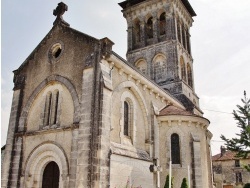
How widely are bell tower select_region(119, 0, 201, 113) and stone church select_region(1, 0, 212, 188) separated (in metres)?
6.24

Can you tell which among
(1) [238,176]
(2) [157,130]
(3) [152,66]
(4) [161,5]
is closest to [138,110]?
(2) [157,130]

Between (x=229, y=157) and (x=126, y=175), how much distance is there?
31.3 metres

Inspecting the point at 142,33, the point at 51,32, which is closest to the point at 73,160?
the point at 51,32

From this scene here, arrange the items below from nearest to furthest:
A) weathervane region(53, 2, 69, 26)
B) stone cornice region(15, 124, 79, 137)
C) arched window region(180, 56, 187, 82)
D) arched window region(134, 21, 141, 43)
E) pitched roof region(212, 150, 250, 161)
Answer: stone cornice region(15, 124, 79, 137)
weathervane region(53, 2, 69, 26)
arched window region(180, 56, 187, 82)
arched window region(134, 21, 141, 43)
pitched roof region(212, 150, 250, 161)

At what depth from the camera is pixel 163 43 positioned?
90.6 feet

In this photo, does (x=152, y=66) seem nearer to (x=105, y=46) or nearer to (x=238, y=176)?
A: (x=105, y=46)

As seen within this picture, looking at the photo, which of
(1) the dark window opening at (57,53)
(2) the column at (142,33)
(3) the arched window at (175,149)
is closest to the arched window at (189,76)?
(2) the column at (142,33)

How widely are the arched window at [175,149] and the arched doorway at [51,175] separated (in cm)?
760

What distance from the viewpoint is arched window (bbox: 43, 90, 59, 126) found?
14.6 metres

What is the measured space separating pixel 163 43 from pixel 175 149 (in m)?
13.1

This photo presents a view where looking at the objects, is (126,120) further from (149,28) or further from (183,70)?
(149,28)

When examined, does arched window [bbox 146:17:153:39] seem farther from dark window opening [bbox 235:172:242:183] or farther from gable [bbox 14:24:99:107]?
dark window opening [bbox 235:172:242:183]

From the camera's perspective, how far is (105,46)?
1363 cm

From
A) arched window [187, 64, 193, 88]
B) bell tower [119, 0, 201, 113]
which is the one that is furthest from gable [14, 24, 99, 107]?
arched window [187, 64, 193, 88]
